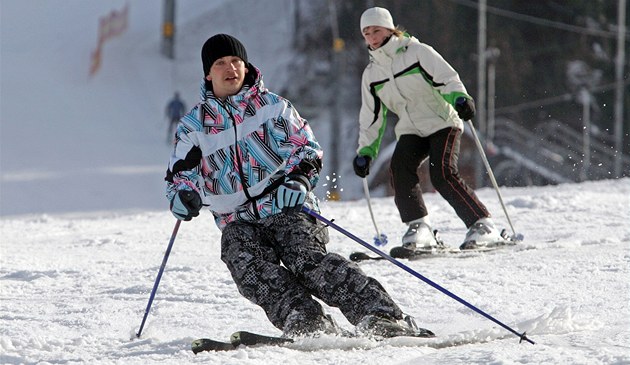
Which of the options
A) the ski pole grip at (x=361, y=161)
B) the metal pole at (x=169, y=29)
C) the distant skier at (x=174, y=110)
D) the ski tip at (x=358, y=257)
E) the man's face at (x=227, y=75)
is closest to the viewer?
the man's face at (x=227, y=75)

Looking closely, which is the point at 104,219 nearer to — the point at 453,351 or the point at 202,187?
the point at 202,187

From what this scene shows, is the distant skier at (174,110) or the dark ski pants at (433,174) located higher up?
the distant skier at (174,110)

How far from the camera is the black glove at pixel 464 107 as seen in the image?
6047 mm

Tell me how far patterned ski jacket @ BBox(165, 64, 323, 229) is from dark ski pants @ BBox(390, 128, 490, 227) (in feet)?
7.81

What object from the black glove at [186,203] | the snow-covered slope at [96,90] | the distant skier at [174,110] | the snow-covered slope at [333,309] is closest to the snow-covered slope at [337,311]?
the snow-covered slope at [333,309]

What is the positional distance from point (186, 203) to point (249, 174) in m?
0.26

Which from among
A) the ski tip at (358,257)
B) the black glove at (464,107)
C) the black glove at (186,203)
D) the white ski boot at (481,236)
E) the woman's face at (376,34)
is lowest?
the ski tip at (358,257)

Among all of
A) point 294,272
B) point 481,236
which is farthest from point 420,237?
point 294,272

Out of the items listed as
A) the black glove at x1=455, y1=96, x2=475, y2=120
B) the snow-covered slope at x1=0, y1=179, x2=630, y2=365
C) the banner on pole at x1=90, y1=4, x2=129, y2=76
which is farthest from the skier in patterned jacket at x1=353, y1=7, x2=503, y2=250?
the banner on pole at x1=90, y1=4, x2=129, y2=76

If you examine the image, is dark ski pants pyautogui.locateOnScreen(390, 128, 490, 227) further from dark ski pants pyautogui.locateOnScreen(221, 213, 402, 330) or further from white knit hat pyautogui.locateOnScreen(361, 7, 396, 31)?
dark ski pants pyautogui.locateOnScreen(221, 213, 402, 330)

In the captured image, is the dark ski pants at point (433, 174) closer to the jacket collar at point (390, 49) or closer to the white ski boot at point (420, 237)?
the white ski boot at point (420, 237)

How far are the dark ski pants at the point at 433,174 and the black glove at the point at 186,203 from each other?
2.62 meters

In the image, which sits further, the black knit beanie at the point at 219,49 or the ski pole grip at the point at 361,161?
the ski pole grip at the point at 361,161

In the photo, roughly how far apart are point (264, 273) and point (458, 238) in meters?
3.61
